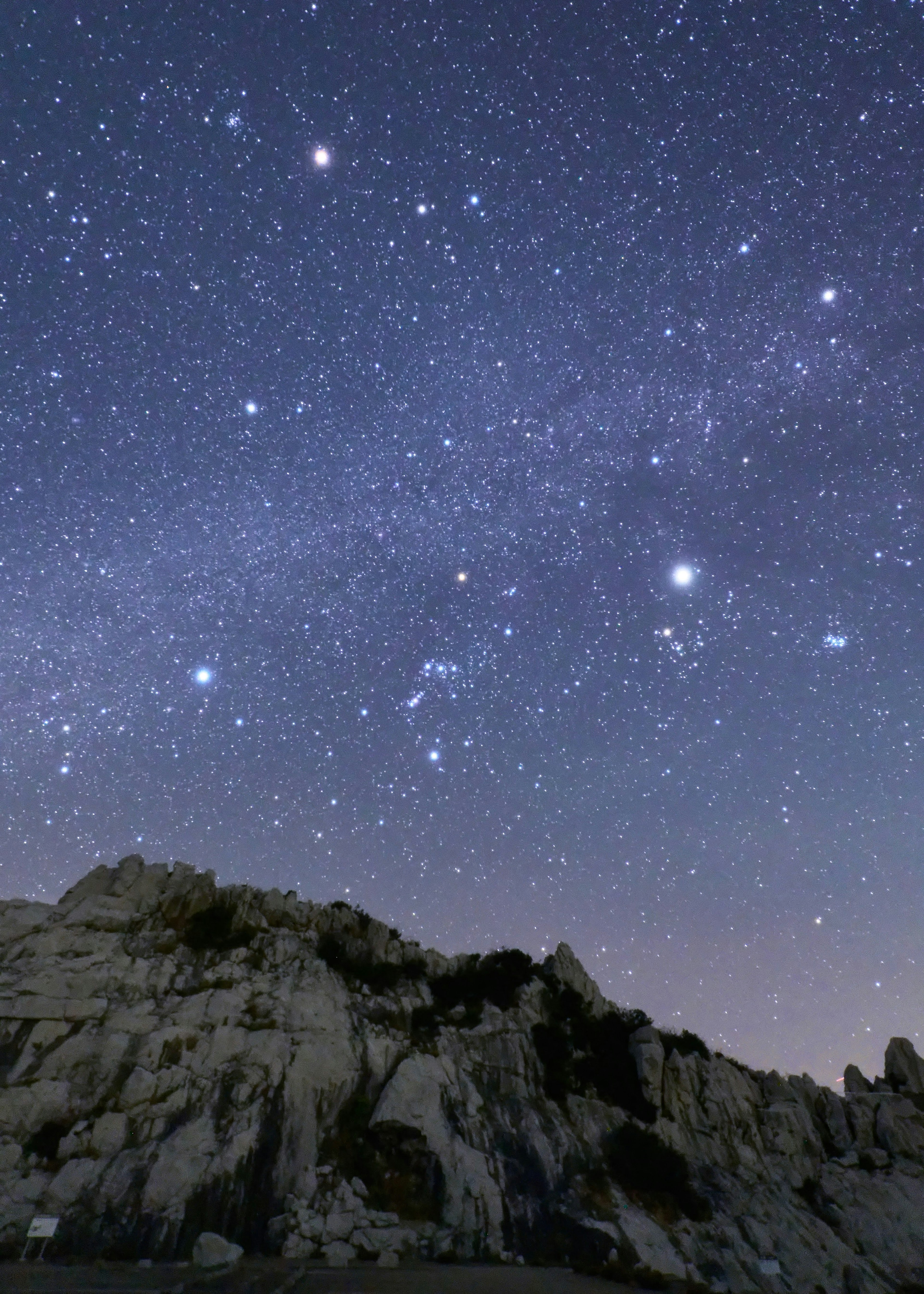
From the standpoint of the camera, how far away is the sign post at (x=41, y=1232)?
2297 cm

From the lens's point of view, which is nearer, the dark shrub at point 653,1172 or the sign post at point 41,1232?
the sign post at point 41,1232

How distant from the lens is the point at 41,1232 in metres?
23.0

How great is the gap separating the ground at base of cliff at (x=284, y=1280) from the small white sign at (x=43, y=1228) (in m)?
0.78

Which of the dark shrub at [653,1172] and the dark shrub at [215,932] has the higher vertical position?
the dark shrub at [215,932]

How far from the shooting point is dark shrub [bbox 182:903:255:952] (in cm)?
3862

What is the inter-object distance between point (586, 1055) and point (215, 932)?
24430 millimetres

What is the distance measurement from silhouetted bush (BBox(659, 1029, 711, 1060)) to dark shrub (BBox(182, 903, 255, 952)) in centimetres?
2992

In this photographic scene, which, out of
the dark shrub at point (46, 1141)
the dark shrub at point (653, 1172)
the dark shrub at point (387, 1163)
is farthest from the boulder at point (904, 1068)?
the dark shrub at point (46, 1141)

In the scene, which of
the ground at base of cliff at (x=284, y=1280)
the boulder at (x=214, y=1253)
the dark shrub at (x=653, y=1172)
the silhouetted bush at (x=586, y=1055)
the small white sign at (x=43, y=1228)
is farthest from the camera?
the silhouetted bush at (x=586, y=1055)

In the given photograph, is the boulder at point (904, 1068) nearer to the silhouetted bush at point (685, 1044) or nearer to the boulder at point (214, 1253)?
the silhouetted bush at point (685, 1044)

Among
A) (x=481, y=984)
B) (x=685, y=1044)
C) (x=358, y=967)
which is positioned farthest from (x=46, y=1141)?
(x=685, y=1044)

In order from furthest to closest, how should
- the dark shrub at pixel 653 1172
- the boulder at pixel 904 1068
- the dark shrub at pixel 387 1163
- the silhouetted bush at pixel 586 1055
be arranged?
the boulder at pixel 904 1068 < the silhouetted bush at pixel 586 1055 < the dark shrub at pixel 653 1172 < the dark shrub at pixel 387 1163

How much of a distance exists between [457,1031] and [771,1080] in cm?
2557

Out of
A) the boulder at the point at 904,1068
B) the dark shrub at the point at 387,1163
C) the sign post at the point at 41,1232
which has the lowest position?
the sign post at the point at 41,1232
